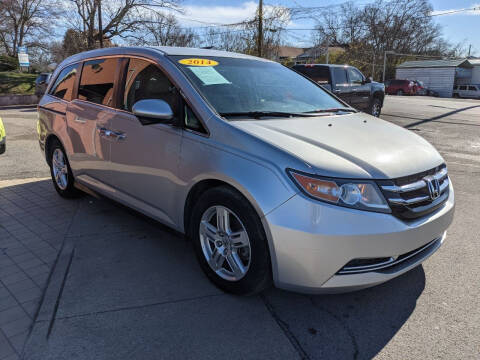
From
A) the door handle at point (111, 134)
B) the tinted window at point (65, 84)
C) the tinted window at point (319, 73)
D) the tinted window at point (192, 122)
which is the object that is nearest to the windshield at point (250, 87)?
the tinted window at point (192, 122)

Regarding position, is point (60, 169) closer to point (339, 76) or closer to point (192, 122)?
point (192, 122)

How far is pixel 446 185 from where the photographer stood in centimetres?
289

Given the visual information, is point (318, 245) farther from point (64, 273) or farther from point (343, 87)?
point (343, 87)

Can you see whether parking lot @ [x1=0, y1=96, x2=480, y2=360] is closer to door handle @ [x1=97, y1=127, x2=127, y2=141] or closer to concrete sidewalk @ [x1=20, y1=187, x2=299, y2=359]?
concrete sidewalk @ [x1=20, y1=187, x2=299, y2=359]

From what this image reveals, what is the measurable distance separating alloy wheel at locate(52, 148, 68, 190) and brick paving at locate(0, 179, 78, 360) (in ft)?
0.76

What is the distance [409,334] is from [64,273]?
2.59 meters

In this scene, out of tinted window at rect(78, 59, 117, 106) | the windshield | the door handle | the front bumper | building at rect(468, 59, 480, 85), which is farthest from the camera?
building at rect(468, 59, 480, 85)

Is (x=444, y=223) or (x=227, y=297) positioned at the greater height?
(x=444, y=223)

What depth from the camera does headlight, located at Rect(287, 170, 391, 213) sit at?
7.45 ft

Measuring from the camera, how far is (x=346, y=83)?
466 inches

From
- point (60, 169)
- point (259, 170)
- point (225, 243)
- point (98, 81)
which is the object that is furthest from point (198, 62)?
point (60, 169)

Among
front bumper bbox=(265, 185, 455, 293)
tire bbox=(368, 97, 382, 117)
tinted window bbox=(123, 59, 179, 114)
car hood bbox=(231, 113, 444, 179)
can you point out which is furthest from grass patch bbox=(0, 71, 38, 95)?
Answer: front bumper bbox=(265, 185, 455, 293)

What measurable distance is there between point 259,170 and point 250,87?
123cm

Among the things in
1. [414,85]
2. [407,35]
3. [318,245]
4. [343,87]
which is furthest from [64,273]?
[407,35]
